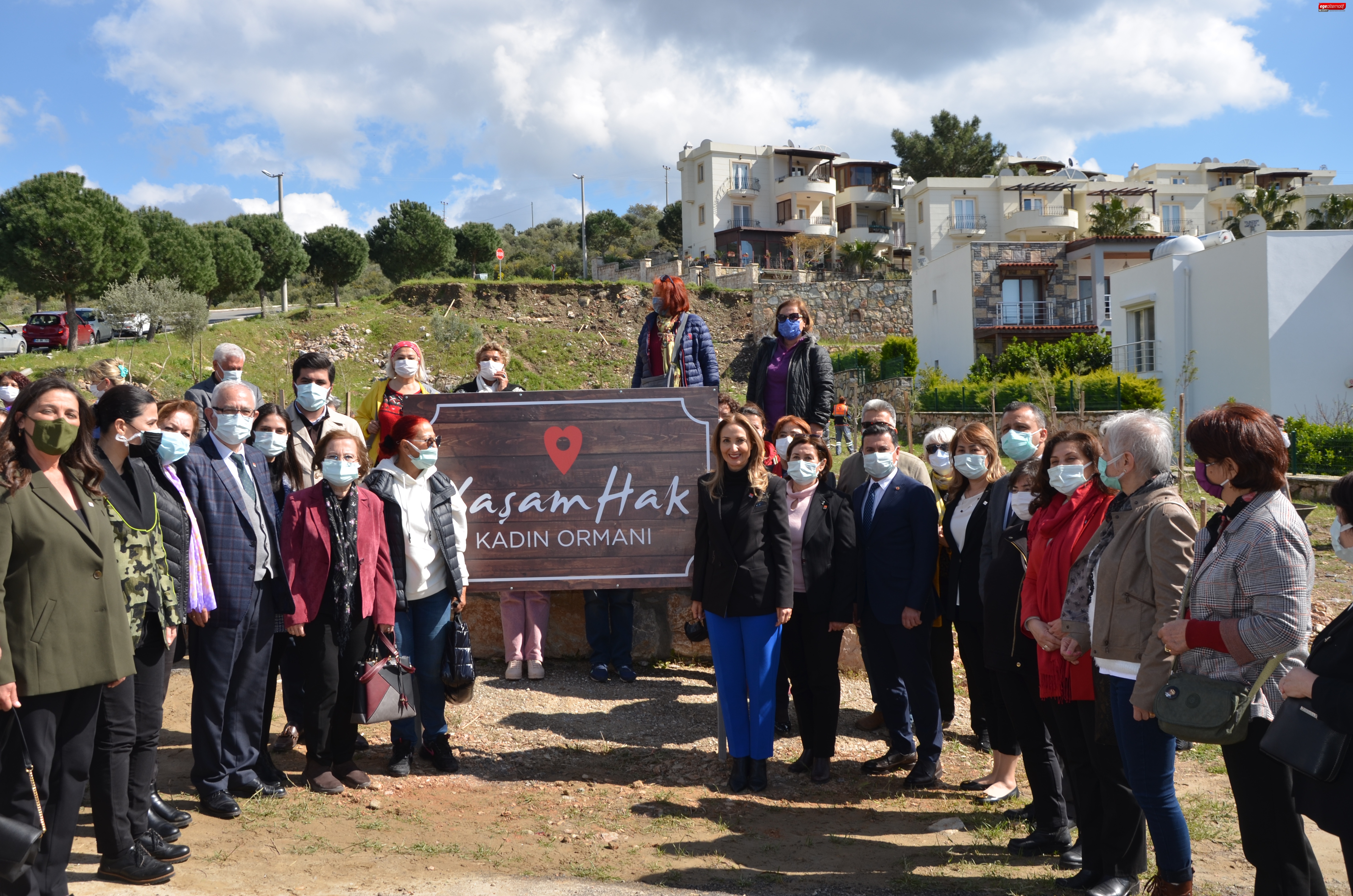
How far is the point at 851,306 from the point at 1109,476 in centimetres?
4334

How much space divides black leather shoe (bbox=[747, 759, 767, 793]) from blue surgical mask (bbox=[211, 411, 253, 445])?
3.28 metres

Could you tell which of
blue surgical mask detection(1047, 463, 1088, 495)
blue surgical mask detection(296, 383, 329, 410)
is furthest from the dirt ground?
blue surgical mask detection(296, 383, 329, 410)

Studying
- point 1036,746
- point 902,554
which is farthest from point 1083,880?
point 902,554

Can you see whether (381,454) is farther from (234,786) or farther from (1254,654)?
(1254,654)

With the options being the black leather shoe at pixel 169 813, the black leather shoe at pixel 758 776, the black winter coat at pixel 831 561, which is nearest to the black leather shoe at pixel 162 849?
the black leather shoe at pixel 169 813

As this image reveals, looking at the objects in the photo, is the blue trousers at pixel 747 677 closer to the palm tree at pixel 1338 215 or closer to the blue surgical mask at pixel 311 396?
the blue surgical mask at pixel 311 396

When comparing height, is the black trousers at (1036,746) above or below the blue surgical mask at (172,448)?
below

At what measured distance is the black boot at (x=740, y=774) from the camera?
17.2 ft

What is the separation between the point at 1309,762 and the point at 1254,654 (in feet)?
1.24

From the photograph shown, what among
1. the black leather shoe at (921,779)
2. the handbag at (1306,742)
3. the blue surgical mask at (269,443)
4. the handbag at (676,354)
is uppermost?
the handbag at (676,354)

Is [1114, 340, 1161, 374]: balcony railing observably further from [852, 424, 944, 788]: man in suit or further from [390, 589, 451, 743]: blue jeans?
[390, 589, 451, 743]: blue jeans

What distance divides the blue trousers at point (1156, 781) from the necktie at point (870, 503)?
196cm

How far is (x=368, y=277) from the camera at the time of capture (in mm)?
66812

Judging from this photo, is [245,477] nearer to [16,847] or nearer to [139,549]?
[139,549]
